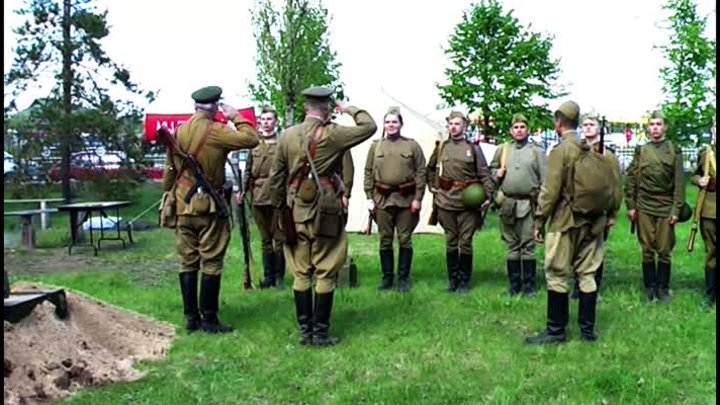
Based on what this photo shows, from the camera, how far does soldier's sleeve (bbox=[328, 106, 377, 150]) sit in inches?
266

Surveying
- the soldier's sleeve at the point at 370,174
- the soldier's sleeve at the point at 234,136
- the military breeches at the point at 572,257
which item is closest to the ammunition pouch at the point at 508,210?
the soldier's sleeve at the point at 370,174

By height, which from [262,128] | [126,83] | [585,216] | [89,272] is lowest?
[89,272]

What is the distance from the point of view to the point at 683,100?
27734 mm

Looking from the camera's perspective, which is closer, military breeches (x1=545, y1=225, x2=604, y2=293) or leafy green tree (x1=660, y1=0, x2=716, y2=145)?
military breeches (x1=545, y1=225, x2=604, y2=293)

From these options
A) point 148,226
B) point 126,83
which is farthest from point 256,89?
point 148,226

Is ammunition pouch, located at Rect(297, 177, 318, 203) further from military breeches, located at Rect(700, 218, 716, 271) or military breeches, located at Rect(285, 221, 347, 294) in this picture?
military breeches, located at Rect(700, 218, 716, 271)

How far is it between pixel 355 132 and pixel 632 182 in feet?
10.3

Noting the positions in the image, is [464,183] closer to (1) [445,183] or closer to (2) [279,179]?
(1) [445,183]

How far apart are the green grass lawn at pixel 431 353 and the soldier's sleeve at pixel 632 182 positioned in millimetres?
901

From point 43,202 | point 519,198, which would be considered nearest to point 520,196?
point 519,198

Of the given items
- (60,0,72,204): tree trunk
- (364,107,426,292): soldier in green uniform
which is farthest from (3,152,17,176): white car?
(364,107,426,292): soldier in green uniform

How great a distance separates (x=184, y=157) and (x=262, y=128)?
96.3 inches

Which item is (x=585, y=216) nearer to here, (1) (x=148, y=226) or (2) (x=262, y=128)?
(2) (x=262, y=128)

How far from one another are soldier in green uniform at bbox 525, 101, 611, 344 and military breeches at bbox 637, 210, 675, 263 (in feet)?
5.78
